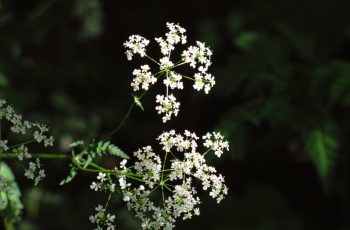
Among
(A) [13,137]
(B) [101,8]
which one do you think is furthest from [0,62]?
(B) [101,8]

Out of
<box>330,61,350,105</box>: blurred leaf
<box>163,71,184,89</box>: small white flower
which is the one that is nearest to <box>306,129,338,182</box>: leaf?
<box>330,61,350,105</box>: blurred leaf

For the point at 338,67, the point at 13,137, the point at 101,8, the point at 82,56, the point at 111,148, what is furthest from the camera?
the point at 101,8

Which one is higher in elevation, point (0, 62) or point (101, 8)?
point (101, 8)

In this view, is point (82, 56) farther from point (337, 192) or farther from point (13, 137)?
point (337, 192)

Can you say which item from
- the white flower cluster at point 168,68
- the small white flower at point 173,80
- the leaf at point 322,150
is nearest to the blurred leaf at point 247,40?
the leaf at point 322,150

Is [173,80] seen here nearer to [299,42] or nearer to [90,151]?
[90,151]

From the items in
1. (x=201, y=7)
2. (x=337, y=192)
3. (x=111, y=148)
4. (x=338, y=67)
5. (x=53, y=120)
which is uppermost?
(x=201, y=7)

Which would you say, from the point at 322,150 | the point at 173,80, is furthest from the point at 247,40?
the point at 173,80

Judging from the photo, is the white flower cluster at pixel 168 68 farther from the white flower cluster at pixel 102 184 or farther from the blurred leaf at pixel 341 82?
the blurred leaf at pixel 341 82

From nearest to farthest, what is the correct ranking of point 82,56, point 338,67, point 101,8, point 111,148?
point 111,148, point 338,67, point 82,56, point 101,8
